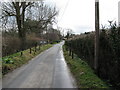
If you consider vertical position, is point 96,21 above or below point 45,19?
below

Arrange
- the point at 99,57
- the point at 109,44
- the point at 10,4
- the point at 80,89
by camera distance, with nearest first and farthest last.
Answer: the point at 80,89
the point at 109,44
the point at 99,57
the point at 10,4

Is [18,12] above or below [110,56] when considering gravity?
above

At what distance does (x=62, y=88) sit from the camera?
4.72 meters

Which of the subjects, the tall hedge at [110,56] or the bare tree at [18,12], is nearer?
the tall hedge at [110,56]

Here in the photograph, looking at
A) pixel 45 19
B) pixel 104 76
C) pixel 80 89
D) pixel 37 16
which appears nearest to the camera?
pixel 80 89

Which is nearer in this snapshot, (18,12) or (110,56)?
(110,56)

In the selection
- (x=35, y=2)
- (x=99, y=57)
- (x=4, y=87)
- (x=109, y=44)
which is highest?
(x=35, y=2)

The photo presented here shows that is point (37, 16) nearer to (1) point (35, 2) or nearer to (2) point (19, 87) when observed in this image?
(1) point (35, 2)

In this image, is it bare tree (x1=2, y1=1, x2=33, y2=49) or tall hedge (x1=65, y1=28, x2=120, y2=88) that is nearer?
tall hedge (x1=65, y1=28, x2=120, y2=88)

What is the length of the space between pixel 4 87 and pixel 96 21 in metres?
5.03

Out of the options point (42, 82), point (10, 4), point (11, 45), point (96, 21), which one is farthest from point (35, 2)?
point (42, 82)

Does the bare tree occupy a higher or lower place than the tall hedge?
higher

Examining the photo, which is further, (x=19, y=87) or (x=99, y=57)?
(x=99, y=57)

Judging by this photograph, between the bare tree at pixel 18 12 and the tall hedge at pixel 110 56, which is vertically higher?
the bare tree at pixel 18 12
